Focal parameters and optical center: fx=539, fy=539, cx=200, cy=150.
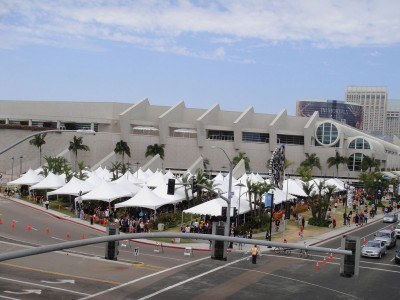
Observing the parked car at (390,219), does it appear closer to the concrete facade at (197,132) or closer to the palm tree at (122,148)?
the concrete facade at (197,132)

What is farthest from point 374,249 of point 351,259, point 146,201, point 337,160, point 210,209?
point 337,160

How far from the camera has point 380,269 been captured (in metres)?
32.5

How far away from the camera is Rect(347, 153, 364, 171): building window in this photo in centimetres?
11400

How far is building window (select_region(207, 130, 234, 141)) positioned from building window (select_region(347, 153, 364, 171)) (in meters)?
26.2

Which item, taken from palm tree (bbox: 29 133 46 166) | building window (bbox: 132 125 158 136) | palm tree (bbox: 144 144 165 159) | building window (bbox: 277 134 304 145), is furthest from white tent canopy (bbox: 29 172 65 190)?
building window (bbox: 277 134 304 145)

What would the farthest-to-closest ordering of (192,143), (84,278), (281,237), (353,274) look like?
(192,143) → (281,237) → (84,278) → (353,274)

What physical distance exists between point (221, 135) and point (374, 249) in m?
76.5

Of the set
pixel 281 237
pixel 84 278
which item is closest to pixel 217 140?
pixel 281 237

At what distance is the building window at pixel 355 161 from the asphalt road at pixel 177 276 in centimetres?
7977

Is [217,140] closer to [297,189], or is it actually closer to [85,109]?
[85,109]

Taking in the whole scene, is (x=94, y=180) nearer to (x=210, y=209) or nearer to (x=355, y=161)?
(x=210, y=209)

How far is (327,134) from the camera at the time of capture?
4437 inches

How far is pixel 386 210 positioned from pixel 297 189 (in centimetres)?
1704

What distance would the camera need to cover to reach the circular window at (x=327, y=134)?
367 ft
